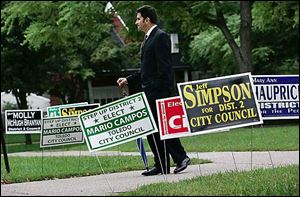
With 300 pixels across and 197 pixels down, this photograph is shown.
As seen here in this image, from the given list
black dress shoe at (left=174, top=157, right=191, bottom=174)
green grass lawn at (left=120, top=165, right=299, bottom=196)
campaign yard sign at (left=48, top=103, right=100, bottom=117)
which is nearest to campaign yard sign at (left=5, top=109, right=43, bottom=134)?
campaign yard sign at (left=48, top=103, right=100, bottom=117)

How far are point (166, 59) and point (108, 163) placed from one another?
3438 mm

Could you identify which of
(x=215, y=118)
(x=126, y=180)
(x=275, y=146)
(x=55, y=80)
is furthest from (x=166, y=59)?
(x=55, y=80)

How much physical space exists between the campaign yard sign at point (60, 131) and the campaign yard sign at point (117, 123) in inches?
127

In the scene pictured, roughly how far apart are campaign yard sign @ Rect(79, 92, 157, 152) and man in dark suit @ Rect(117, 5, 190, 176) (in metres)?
0.76

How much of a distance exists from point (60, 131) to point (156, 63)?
3.11m

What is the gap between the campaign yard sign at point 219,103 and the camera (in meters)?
7.96

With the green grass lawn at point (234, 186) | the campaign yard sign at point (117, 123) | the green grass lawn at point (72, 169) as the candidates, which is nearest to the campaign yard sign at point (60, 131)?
the green grass lawn at point (72, 169)

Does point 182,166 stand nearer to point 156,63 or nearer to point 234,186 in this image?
point 156,63

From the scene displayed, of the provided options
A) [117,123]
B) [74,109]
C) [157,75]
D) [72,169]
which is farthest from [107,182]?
[74,109]

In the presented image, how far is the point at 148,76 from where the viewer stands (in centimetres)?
859

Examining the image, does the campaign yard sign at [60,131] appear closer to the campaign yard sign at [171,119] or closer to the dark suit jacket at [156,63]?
the dark suit jacket at [156,63]

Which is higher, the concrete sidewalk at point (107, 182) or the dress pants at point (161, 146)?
the dress pants at point (161, 146)

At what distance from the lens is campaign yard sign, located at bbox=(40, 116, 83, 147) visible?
430 inches

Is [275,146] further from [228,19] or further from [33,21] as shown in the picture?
[228,19]
